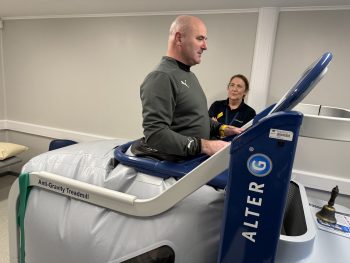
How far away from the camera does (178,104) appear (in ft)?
3.12

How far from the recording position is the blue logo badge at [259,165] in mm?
590

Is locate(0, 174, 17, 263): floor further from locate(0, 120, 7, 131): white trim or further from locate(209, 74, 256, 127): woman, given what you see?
locate(209, 74, 256, 127): woman

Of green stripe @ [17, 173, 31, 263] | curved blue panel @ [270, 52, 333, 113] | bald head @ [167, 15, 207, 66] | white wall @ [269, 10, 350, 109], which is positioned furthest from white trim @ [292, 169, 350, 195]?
green stripe @ [17, 173, 31, 263]

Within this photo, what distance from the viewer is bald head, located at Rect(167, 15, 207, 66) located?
3.22ft

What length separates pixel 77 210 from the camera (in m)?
0.91

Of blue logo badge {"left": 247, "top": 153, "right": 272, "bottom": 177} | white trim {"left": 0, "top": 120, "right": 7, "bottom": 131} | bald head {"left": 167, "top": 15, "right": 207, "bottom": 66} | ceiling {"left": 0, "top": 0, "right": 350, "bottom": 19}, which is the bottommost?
white trim {"left": 0, "top": 120, "right": 7, "bottom": 131}

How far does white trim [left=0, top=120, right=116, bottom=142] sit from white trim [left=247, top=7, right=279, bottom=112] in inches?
63.2

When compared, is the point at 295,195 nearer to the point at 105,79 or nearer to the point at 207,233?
the point at 207,233

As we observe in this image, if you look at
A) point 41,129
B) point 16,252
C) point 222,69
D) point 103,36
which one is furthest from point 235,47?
point 41,129

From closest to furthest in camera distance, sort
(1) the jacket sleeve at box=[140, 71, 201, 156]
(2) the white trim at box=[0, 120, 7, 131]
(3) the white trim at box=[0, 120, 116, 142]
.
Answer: (1) the jacket sleeve at box=[140, 71, 201, 156], (3) the white trim at box=[0, 120, 116, 142], (2) the white trim at box=[0, 120, 7, 131]

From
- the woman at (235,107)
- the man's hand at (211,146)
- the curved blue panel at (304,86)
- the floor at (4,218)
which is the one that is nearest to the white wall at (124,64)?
the woman at (235,107)

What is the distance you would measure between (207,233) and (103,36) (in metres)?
2.38

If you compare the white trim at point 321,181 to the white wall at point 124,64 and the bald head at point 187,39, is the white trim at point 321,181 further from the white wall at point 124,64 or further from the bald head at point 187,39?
the bald head at point 187,39

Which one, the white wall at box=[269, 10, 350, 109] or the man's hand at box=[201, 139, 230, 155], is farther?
the white wall at box=[269, 10, 350, 109]
